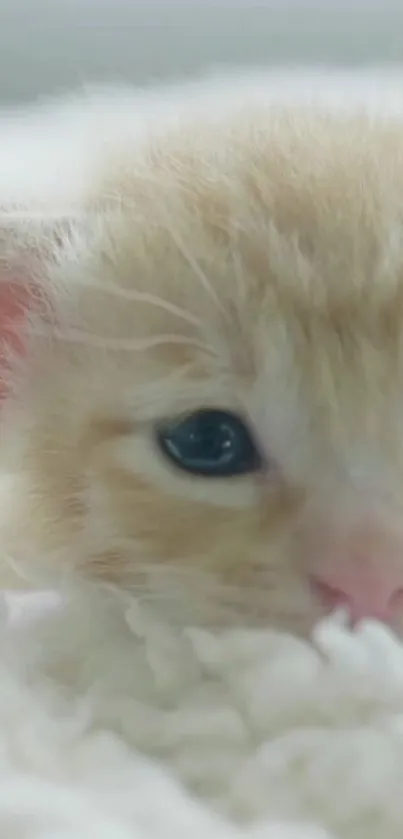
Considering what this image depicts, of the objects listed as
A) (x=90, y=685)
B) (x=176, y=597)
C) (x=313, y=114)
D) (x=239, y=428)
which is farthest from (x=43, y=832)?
(x=313, y=114)

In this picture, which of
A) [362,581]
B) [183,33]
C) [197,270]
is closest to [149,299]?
[197,270]

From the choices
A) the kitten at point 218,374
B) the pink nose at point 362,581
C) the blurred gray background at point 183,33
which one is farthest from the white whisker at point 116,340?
the blurred gray background at point 183,33

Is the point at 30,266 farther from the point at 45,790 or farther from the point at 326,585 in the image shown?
the point at 45,790

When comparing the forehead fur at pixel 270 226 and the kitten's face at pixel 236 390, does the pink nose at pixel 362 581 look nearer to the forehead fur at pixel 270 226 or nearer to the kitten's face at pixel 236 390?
the kitten's face at pixel 236 390

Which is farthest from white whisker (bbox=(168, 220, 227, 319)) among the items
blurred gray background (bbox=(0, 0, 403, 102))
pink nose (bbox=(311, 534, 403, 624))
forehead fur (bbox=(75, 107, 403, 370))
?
blurred gray background (bbox=(0, 0, 403, 102))

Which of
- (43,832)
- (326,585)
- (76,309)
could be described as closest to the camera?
(43,832)

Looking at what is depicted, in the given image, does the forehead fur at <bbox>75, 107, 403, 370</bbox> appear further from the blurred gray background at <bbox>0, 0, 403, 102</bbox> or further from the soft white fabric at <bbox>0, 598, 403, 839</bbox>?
the blurred gray background at <bbox>0, 0, 403, 102</bbox>

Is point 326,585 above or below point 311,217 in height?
below
